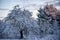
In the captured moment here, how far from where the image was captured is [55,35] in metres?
2.37

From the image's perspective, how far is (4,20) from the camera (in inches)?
93.3

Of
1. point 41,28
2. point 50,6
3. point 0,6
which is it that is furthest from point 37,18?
point 0,6

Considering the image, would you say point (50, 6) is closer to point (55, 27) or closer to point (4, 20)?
point (55, 27)

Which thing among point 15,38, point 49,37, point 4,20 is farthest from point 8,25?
point 49,37

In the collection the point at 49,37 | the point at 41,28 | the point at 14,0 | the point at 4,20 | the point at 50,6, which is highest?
the point at 14,0

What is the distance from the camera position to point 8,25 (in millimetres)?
2367

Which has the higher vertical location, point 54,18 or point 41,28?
point 54,18

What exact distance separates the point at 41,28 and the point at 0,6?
998mm

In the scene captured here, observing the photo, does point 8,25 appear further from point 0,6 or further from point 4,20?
point 0,6

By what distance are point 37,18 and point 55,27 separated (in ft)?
1.41

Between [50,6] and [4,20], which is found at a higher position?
[50,6]

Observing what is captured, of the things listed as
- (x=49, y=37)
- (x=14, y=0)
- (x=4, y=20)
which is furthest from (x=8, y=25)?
(x=49, y=37)

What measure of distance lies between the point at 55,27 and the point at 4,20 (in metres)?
1.10

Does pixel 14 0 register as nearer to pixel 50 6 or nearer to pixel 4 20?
pixel 4 20
